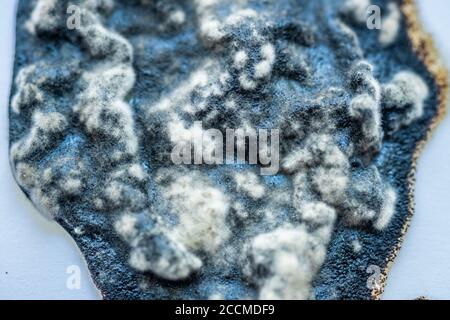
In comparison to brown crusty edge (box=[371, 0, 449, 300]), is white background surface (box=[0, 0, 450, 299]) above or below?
below

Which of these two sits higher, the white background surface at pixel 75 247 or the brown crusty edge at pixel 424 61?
the brown crusty edge at pixel 424 61

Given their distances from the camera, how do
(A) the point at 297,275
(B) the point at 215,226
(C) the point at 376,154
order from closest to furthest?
(A) the point at 297,275, (B) the point at 215,226, (C) the point at 376,154

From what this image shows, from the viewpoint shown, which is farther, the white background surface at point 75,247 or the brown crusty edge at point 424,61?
the brown crusty edge at point 424,61

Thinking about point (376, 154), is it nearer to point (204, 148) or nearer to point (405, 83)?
point (405, 83)

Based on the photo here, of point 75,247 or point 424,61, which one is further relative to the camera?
point 424,61

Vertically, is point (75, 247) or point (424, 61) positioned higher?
point (424, 61)

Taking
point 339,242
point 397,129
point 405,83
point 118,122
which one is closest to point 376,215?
point 339,242

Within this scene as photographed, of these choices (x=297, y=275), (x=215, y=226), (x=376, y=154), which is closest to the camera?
(x=297, y=275)

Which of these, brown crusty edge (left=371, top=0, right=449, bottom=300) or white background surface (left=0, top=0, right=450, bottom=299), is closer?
white background surface (left=0, top=0, right=450, bottom=299)
